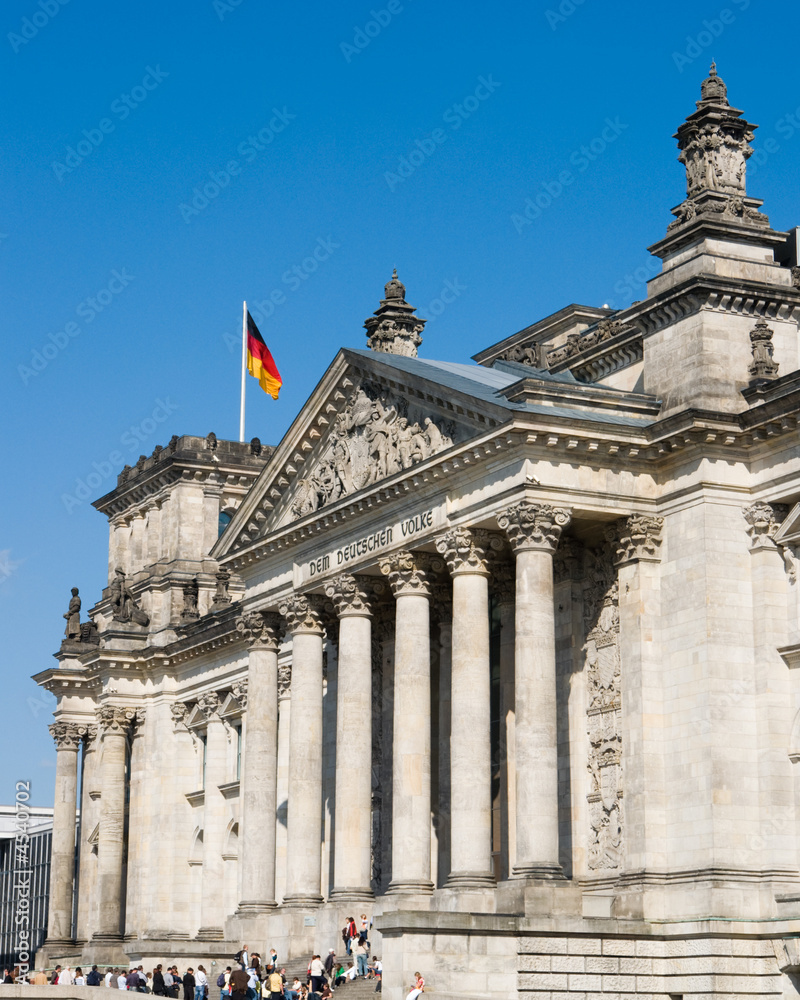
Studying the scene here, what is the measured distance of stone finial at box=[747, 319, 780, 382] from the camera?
139ft

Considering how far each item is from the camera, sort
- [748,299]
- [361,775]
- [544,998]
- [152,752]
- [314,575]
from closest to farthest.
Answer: [544,998]
[748,299]
[361,775]
[314,575]
[152,752]

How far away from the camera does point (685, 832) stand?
4041 cm

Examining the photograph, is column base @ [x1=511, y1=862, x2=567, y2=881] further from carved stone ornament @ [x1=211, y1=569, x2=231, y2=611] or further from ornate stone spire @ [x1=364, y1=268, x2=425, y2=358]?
carved stone ornament @ [x1=211, y1=569, x2=231, y2=611]

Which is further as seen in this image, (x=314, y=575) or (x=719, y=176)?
(x=314, y=575)

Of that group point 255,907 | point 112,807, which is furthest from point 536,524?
point 112,807

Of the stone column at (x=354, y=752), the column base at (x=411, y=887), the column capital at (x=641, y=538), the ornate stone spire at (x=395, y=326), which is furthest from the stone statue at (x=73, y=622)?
the column capital at (x=641, y=538)

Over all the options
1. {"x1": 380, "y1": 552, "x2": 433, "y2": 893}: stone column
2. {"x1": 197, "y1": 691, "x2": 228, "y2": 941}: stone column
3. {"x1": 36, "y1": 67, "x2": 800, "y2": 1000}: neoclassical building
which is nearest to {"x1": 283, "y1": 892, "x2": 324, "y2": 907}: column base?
{"x1": 36, "y1": 67, "x2": 800, "y2": 1000}: neoclassical building

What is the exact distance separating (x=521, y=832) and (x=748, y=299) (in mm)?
13855

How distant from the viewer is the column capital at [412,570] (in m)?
46.1

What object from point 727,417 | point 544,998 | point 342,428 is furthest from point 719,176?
point 544,998

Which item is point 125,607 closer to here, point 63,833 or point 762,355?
point 63,833

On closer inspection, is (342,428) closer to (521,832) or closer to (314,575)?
(314,575)

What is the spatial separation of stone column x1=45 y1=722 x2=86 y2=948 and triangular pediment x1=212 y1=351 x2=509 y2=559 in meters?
24.6

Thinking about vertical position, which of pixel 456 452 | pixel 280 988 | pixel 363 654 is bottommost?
pixel 280 988
